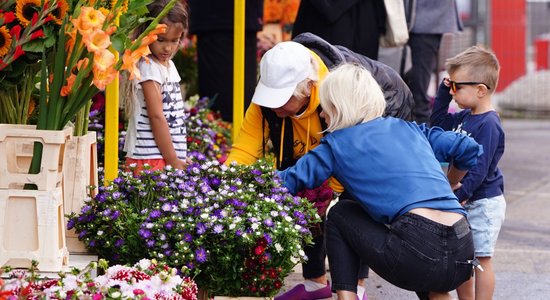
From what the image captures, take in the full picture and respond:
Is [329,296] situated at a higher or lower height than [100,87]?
lower

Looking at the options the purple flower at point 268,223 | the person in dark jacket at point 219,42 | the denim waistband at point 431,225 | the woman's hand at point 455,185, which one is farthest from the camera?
the person in dark jacket at point 219,42

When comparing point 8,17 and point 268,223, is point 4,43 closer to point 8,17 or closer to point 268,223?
point 8,17

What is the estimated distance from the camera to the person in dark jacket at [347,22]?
19.0ft

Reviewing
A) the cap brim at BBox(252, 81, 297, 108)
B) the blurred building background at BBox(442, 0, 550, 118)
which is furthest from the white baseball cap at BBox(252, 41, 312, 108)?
the blurred building background at BBox(442, 0, 550, 118)

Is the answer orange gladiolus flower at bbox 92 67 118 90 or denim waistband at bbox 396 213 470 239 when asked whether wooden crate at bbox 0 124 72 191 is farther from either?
denim waistband at bbox 396 213 470 239

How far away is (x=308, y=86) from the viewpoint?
424cm

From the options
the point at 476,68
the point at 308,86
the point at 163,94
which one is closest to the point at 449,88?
the point at 476,68

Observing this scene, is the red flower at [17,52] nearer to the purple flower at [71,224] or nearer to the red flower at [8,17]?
the red flower at [8,17]

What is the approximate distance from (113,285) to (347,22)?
2977 mm

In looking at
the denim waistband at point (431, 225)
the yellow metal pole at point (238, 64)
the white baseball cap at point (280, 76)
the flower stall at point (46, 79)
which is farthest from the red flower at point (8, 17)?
the yellow metal pole at point (238, 64)

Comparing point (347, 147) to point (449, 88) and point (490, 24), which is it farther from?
point (490, 24)

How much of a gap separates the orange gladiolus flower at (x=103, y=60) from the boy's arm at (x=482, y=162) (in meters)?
1.66

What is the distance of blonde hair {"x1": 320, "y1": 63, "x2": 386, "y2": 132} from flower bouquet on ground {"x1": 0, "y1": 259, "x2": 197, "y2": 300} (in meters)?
0.83

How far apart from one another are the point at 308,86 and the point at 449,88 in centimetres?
77
